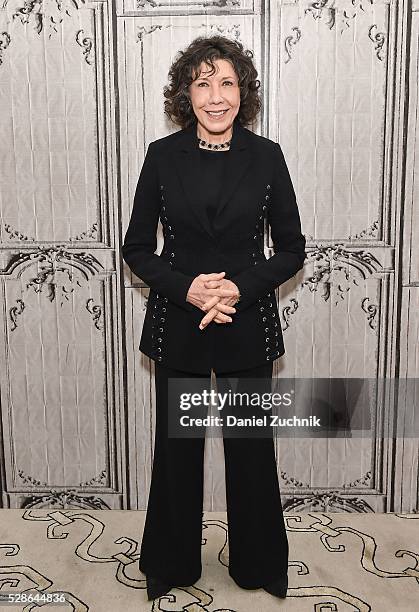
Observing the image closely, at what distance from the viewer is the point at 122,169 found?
2.83 m

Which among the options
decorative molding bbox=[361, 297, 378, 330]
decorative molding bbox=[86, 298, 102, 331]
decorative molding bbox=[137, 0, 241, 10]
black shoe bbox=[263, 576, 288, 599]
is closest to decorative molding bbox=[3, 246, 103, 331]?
decorative molding bbox=[86, 298, 102, 331]

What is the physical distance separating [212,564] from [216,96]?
1817 millimetres

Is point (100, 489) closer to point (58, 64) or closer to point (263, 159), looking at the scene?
point (263, 159)

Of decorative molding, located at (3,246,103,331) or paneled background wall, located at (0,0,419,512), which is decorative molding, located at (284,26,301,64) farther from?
decorative molding, located at (3,246,103,331)

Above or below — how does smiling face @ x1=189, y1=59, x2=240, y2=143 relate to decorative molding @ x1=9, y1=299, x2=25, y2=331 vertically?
above

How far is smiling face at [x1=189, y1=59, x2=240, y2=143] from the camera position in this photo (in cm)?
225

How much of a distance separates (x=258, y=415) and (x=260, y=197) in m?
0.80

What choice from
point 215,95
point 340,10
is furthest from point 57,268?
point 340,10

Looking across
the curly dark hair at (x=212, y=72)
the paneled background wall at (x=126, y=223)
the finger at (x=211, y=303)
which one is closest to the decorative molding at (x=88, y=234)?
the paneled background wall at (x=126, y=223)

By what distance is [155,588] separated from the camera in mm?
2447

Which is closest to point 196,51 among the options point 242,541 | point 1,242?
point 1,242

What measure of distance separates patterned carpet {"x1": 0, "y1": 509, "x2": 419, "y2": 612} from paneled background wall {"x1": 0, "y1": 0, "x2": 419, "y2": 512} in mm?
130

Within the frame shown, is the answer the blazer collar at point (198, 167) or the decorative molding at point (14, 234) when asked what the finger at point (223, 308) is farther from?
the decorative molding at point (14, 234)

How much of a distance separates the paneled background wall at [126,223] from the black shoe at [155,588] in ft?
2.11
